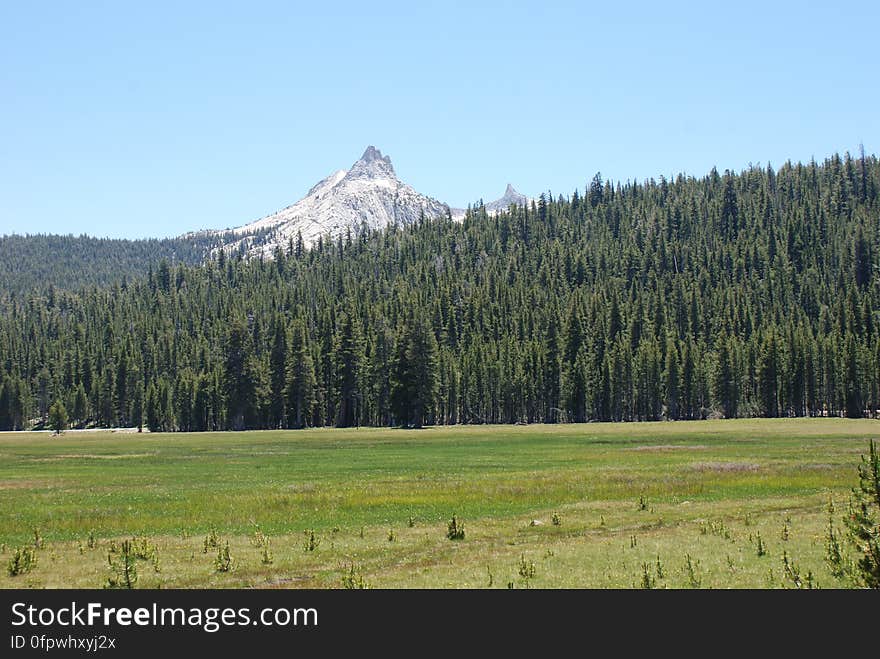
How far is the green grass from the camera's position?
76.1ft

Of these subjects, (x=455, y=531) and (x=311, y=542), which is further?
(x=455, y=531)

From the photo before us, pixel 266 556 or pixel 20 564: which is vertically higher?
pixel 20 564

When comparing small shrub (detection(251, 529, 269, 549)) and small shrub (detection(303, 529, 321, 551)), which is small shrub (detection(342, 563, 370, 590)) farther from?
small shrub (detection(251, 529, 269, 549))

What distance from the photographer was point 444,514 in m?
35.0

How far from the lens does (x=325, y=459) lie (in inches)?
2648

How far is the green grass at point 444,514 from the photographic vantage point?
23.2 m

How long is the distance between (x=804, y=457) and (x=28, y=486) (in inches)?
2052

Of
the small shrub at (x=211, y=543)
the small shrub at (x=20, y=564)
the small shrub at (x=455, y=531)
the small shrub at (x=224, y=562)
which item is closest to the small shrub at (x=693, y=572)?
the small shrub at (x=455, y=531)

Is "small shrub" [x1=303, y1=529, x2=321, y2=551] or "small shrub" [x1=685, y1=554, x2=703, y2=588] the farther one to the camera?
"small shrub" [x1=303, y1=529, x2=321, y2=551]
